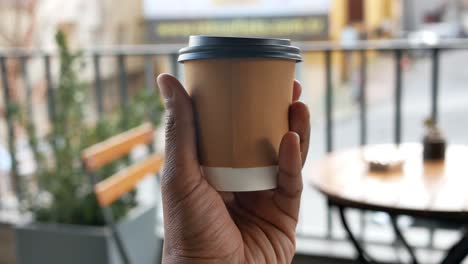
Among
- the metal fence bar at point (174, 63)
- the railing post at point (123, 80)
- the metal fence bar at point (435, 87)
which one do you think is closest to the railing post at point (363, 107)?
the metal fence bar at point (435, 87)

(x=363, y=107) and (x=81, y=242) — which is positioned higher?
(x=363, y=107)

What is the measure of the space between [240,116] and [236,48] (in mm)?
83

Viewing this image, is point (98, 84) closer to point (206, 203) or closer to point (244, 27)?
point (206, 203)

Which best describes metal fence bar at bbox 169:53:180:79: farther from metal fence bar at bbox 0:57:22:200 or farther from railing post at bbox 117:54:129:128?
metal fence bar at bbox 0:57:22:200

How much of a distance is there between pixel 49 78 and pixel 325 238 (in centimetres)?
168

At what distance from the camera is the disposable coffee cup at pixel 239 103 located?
2.32ft

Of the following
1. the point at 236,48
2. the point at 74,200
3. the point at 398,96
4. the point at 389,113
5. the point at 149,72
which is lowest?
the point at 389,113

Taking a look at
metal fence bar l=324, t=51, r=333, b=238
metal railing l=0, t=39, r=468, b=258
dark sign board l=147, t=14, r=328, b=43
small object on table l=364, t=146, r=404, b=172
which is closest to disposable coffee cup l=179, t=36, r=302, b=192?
small object on table l=364, t=146, r=404, b=172

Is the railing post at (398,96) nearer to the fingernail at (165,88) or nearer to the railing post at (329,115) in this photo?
the railing post at (329,115)

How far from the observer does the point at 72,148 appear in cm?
257

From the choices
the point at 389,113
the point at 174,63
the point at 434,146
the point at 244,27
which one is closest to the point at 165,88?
the point at 434,146

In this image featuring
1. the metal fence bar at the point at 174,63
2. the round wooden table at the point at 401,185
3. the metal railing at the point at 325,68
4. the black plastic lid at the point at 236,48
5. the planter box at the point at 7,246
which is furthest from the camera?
the planter box at the point at 7,246

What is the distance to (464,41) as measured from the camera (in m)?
2.36

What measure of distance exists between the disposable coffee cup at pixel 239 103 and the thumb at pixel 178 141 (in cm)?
2
